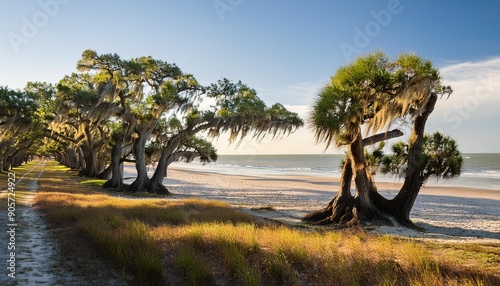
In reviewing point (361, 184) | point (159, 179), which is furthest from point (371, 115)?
point (159, 179)

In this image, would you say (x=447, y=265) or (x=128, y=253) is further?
(x=128, y=253)

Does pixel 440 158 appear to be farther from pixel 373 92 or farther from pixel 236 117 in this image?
pixel 236 117

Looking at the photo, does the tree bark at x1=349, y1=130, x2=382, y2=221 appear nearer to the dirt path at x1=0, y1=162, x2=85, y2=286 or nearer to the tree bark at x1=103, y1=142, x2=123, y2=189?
the dirt path at x1=0, y1=162, x2=85, y2=286

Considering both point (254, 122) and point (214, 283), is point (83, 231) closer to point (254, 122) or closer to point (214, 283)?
point (214, 283)

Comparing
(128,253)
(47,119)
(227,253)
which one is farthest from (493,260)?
(47,119)

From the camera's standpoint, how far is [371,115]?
13.4 metres

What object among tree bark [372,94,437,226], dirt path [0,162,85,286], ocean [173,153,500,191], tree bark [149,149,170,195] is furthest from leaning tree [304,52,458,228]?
tree bark [149,149,170,195]

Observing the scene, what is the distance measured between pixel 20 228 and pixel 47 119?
2417 cm

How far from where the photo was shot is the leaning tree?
12.2 metres

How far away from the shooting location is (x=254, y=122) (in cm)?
2362

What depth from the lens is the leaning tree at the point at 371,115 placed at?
39.9 feet

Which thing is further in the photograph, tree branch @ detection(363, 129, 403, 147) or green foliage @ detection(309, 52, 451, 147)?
tree branch @ detection(363, 129, 403, 147)

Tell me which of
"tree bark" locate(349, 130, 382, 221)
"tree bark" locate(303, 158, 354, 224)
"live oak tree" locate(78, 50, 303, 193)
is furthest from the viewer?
"live oak tree" locate(78, 50, 303, 193)

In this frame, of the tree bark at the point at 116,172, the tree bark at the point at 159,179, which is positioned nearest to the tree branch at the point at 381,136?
the tree bark at the point at 159,179
